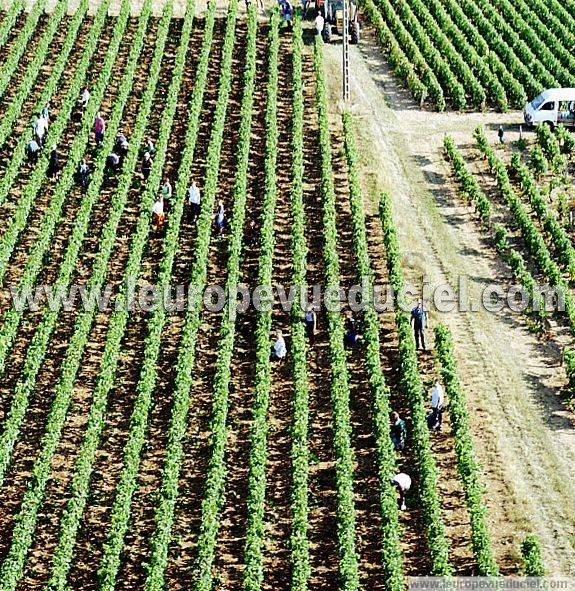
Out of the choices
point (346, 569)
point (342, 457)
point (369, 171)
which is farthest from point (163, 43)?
point (346, 569)

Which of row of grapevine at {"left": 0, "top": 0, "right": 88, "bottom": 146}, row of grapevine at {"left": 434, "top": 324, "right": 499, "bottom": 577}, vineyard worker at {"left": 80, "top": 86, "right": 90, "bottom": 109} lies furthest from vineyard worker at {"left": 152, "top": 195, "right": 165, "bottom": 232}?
row of grapevine at {"left": 434, "top": 324, "right": 499, "bottom": 577}

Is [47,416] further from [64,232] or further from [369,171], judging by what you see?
[369,171]

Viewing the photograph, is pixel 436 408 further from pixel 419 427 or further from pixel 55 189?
pixel 55 189

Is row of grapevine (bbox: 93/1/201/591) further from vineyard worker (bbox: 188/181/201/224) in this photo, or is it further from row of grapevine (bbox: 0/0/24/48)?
row of grapevine (bbox: 0/0/24/48)

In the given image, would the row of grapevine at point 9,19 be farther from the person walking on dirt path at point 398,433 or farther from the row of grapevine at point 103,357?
the person walking on dirt path at point 398,433

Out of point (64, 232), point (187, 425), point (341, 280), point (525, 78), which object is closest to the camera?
point (187, 425)

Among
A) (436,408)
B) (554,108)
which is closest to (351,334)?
(436,408)
